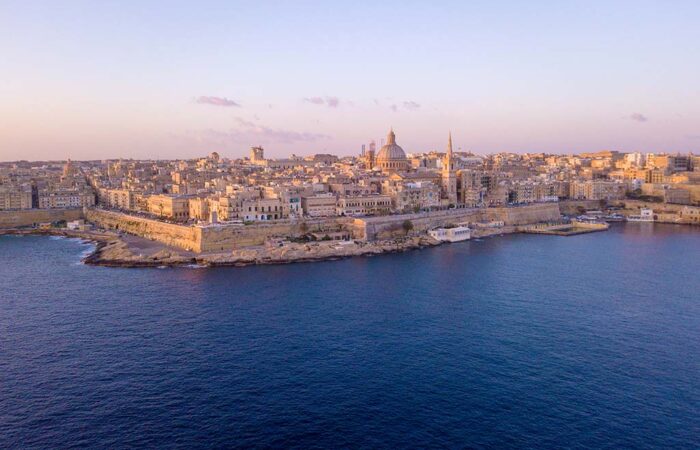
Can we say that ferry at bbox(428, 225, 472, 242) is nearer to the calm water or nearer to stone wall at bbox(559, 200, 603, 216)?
the calm water

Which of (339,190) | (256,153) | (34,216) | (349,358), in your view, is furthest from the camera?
(256,153)

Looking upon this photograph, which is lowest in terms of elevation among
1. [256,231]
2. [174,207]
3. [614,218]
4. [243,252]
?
[243,252]

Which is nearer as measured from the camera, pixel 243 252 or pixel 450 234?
pixel 243 252

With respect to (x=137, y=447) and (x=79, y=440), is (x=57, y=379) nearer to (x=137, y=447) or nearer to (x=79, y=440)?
(x=79, y=440)

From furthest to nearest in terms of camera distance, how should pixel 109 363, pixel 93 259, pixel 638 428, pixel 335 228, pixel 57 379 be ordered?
pixel 335 228
pixel 93 259
pixel 109 363
pixel 57 379
pixel 638 428

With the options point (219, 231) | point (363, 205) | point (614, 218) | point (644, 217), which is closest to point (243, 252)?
point (219, 231)

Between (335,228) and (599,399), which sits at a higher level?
(335,228)

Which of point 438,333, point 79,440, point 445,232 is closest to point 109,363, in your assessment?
point 79,440

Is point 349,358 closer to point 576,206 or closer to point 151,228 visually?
point 151,228
